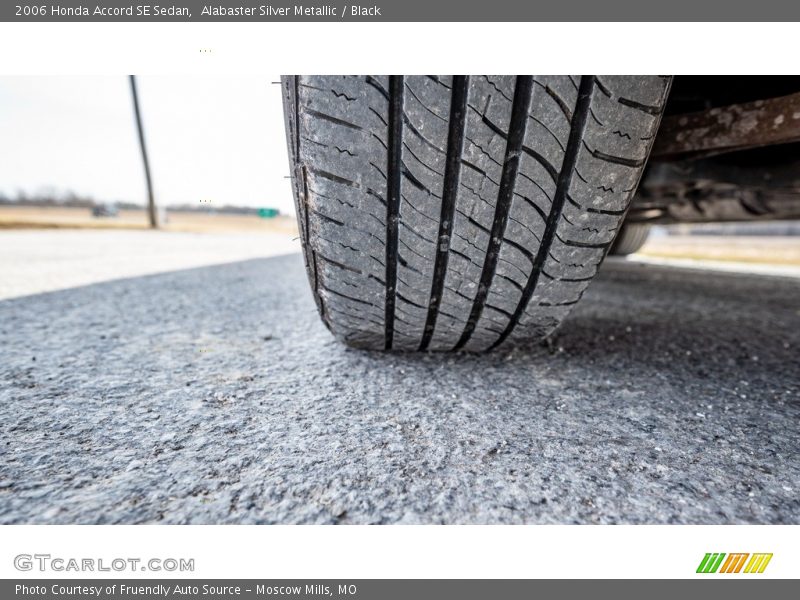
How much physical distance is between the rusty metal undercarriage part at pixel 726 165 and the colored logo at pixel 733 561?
65cm

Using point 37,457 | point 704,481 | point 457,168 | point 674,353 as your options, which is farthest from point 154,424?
point 674,353

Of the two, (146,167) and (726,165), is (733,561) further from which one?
(146,167)

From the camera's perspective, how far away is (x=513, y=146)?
1.80 feet

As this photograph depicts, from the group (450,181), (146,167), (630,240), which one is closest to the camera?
(450,181)

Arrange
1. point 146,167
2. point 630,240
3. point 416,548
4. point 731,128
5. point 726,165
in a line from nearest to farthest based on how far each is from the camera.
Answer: point 416,548 < point 731,128 < point 726,165 < point 630,240 < point 146,167

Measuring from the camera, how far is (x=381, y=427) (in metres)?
0.57

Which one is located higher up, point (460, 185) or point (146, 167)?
point (460, 185)

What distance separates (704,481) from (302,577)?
1.49 ft

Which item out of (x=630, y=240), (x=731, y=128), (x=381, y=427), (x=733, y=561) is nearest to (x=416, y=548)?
(x=381, y=427)

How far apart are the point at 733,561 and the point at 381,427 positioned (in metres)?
0.40

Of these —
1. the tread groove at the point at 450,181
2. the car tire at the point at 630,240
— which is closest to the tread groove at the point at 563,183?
the tread groove at the point at 450,181

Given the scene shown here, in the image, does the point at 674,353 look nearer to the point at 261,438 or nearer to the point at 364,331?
the point at 364,331

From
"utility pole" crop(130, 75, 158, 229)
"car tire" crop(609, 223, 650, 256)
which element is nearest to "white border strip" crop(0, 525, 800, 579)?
"car tire" crop(609, 223, 650, 256)

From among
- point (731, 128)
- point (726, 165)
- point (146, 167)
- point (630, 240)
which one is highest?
point (731, 128)
